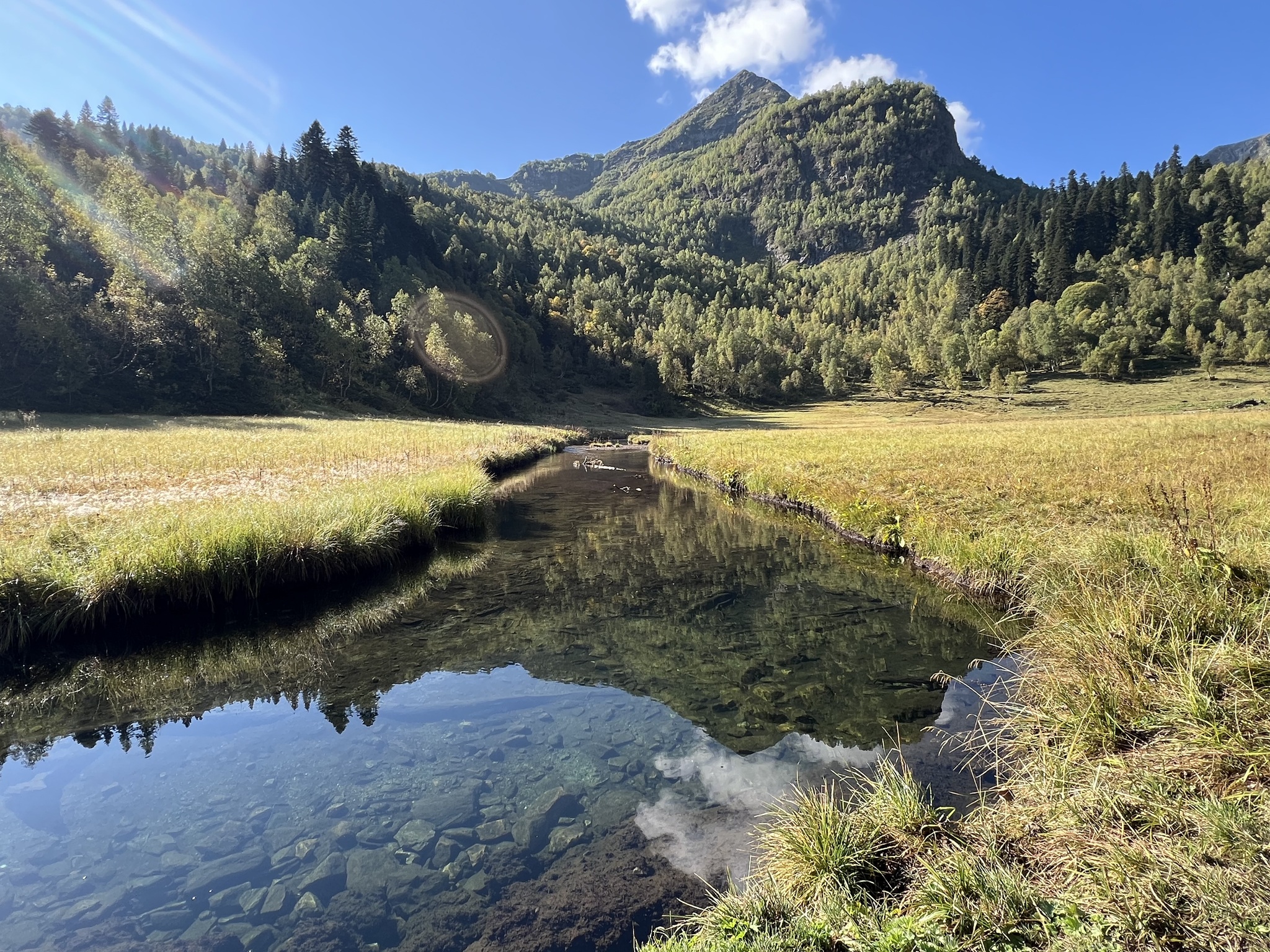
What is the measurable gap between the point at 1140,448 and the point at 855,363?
468ft

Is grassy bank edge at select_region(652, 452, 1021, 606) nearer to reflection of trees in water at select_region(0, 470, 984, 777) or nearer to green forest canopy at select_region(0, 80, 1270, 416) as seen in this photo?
reflection of trees in water at select_region(0, 470, 984, 777)

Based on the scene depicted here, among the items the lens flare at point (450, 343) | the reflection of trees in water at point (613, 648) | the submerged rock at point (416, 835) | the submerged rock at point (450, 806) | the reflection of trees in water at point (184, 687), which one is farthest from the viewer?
the lens flare at point (450, 343)

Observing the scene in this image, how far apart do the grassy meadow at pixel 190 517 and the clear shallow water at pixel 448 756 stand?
1.60m

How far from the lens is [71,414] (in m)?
53.8

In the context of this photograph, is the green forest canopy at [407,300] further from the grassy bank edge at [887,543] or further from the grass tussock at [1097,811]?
the grass tussock at [1097,811]

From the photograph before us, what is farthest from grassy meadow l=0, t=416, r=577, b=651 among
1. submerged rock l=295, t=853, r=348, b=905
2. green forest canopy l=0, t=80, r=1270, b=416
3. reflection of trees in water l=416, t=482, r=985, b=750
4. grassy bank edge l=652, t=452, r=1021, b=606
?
green forest canopy l=0, t=80, r=1270, b=416

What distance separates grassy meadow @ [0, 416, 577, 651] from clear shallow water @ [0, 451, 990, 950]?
5.25ft

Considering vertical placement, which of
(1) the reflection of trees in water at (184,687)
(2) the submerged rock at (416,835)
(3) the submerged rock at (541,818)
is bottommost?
(3) the submerged rock at (541,818)

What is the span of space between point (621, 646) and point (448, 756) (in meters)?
Answer: 4.41

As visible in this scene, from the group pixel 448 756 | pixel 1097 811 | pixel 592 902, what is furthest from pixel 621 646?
pixel 1097 811

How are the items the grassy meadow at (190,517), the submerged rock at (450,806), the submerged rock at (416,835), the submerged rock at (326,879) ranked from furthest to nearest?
the grassy meadow at (190,517) → the submerged rock at (450,806) → the submerged rock at (416,835) → the submerged rock at (326,879)

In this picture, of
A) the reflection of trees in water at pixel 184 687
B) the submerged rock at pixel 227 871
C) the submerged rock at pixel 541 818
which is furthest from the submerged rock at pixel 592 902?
the reflection of trees in water at pixel 184 687

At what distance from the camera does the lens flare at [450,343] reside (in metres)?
104

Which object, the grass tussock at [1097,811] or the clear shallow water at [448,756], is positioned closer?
the grass tussock at [1097,811]
